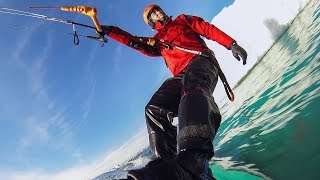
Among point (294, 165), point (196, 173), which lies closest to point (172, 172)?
point (196, 173)

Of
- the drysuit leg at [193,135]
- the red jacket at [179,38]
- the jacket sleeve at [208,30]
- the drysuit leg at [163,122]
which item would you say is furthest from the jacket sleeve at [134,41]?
the drysuit leg at [193,135]

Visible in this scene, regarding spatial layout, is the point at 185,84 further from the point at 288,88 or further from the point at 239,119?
the point at 239,119

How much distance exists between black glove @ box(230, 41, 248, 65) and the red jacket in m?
0.10

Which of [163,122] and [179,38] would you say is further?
[179,38]

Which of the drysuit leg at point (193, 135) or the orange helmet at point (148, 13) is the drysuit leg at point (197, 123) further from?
the orange helmet at point (148, 13)

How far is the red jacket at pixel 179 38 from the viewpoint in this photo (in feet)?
21.0

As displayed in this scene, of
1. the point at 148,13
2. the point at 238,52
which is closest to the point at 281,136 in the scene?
the point at 238,52

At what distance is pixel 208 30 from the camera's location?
6555 mm

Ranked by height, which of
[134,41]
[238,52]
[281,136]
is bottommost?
[281,136]

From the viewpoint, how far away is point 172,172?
3.62 metres

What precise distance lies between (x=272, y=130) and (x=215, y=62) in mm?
3549

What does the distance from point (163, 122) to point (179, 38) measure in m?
1.80

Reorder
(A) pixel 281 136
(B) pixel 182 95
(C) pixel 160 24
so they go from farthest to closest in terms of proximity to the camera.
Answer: (A) pixel 281 136
(C) pixel 160 24
(B) pixel 182 95

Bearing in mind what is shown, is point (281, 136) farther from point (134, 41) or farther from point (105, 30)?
point (105, 30)
